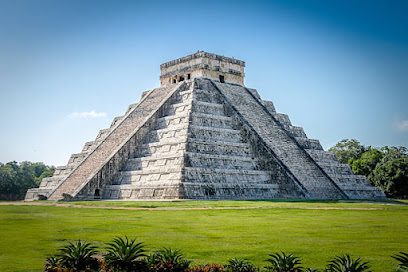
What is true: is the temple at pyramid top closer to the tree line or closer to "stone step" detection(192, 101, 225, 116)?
"stone step" detection(192, 101, 225, 116)

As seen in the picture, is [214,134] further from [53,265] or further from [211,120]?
[53,265]

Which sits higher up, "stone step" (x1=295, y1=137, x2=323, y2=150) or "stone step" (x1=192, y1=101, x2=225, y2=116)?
"stone step" (x1=192, y1=101, x2=225, y2=116)

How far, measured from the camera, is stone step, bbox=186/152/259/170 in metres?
32.0

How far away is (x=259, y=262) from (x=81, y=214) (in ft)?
39.2

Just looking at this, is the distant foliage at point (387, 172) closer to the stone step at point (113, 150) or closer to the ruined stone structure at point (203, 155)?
the ruined stone structure at point (203, 155)

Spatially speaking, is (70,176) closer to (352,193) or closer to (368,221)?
(352,193)

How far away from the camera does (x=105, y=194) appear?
33656 millimetres

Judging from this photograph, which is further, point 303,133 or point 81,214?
point 303,133

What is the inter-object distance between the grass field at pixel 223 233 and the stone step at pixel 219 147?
11258 mm

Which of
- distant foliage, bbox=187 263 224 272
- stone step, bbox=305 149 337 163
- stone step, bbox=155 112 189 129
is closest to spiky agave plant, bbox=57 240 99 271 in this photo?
distant foliage, bbox=187 263 224 272

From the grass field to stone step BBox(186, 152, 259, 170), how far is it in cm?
996

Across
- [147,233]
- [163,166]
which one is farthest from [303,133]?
[147,233]

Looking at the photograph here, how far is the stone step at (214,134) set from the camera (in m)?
34.5

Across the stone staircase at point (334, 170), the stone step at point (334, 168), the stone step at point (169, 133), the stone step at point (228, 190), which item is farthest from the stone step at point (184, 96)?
the stone step at point (334, 168)
